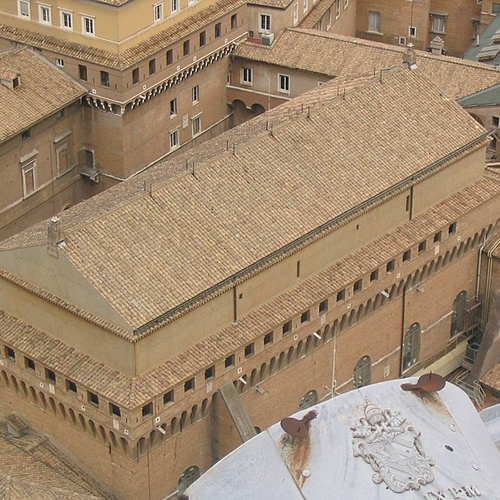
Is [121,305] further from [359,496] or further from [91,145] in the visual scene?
[91,145]

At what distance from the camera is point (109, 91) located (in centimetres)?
8644

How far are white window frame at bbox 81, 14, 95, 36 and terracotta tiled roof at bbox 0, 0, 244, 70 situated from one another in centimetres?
76

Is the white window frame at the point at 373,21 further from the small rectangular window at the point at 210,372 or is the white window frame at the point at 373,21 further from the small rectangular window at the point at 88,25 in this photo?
the small rectangular window at the point at 210,372

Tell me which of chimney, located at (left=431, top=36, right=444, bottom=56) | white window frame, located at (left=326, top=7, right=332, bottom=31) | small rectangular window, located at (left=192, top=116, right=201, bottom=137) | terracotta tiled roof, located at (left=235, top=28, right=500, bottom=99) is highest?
terracotta tiled roof, located at (left=235, top=28, right=500, bottom=99)

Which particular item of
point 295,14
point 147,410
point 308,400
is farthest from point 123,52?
point 147,410

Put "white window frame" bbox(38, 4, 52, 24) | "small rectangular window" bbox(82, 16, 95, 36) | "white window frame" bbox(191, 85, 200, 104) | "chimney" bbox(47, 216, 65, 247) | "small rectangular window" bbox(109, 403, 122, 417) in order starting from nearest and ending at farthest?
"chimney" bbox(47, 216, 65, 247) < "small rectangular window" bbox(109, 403, 122, 417) < "small rectangular window" bbox(82, 16, 95, 36) < "white window frame" bbox(38, 4, 52, 24) < "white window frame" bbox(191, 85, 200, 104)

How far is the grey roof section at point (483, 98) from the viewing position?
8706cm

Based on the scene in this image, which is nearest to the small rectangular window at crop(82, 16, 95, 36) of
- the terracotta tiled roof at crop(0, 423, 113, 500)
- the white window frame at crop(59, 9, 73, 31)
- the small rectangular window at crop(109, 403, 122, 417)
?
the white window frame at crop(59, 9, 73, 31)

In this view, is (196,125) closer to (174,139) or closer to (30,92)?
(174,139)

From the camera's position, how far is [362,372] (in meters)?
75.4

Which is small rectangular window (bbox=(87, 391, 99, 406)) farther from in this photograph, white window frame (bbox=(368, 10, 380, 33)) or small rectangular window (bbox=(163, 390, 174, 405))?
white window frame (bbox=(368, 10, 380, 33))

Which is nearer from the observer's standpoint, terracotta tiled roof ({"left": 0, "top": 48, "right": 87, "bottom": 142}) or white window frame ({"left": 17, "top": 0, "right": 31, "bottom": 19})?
terracotta tiled roof ({"left": 0, "top": 48, "right": 87, "bottom": 142})

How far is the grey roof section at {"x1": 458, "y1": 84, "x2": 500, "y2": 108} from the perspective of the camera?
87062mm

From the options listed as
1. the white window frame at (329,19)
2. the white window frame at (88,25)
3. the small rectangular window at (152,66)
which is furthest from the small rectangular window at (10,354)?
the white window frame at (329,19)
